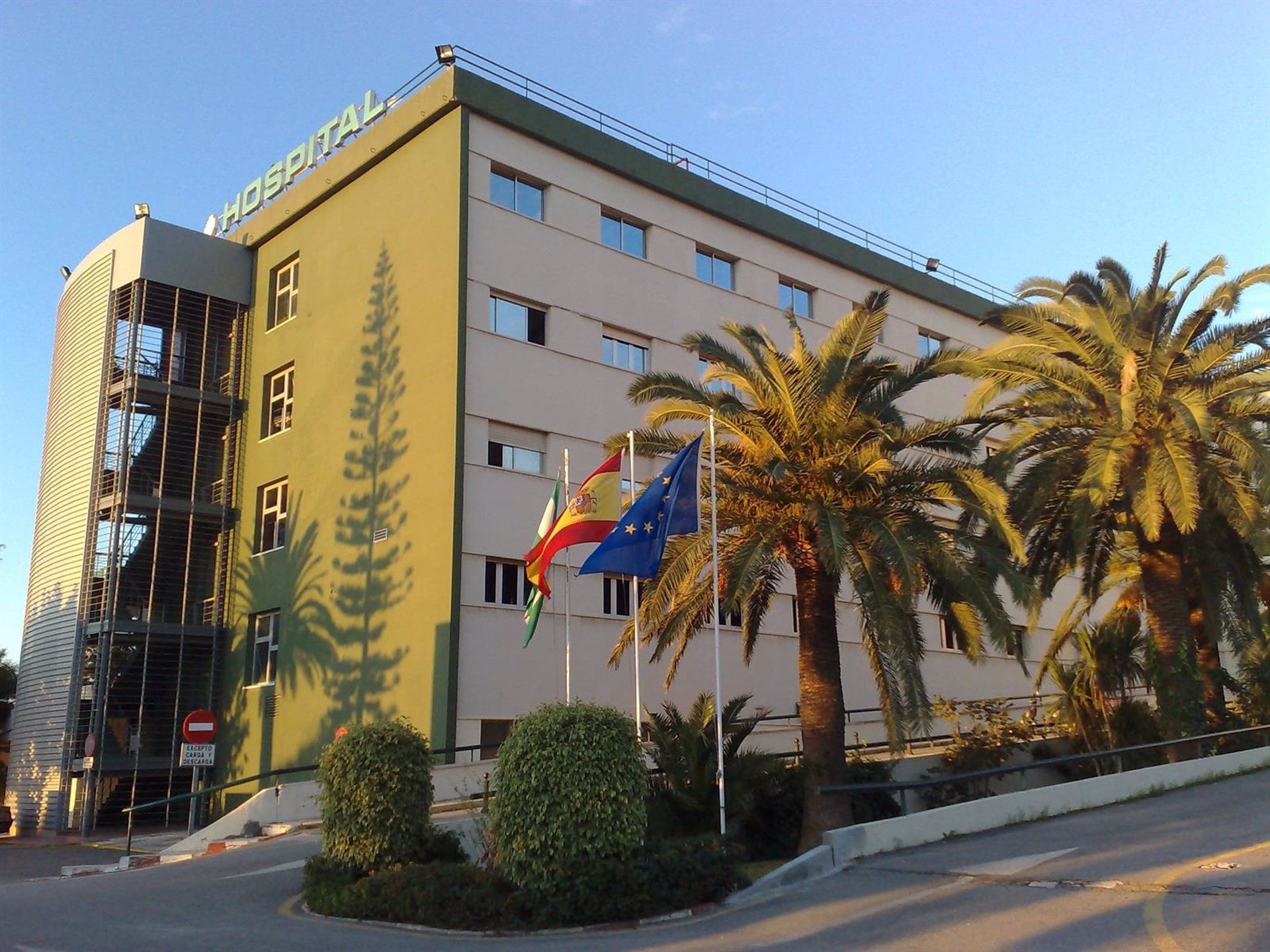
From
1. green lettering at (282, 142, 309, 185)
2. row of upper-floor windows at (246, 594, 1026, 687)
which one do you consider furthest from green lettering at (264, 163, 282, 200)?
row of upper-floor windows at (246, 594, 1026, 687)

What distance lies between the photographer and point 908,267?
37.2 meters

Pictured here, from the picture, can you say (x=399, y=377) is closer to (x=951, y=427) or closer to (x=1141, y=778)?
(x=951, y=427)

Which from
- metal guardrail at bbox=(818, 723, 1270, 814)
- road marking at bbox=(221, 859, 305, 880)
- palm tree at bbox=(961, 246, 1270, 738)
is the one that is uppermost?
palm tree at bbox=(961, 246, 1270, 738)

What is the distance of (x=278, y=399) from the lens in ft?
107

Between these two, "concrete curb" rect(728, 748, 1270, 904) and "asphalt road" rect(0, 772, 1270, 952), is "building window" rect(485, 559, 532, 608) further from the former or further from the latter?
"concrete curb" rect(728, 748, 1270, 904)

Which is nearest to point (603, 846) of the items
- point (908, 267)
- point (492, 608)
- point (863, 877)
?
point (863, 877)

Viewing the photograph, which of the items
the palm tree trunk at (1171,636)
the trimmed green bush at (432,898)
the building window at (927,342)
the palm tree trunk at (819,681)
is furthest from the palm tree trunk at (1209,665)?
the trimmed green bush at (432,898)

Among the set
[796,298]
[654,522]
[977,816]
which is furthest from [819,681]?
[796,298]

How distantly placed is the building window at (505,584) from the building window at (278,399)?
9.31 m

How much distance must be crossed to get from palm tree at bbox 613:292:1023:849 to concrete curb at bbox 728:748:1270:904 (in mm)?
1622

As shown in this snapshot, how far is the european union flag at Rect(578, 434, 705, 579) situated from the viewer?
15336mm

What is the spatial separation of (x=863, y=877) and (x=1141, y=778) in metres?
7.93

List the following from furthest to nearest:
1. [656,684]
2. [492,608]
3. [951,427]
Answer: [656,684]
[492,608]
[951,427]

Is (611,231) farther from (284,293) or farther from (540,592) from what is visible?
(540,592)
